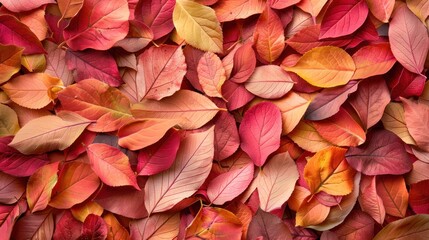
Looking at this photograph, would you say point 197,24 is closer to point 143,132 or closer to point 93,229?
point 143,132

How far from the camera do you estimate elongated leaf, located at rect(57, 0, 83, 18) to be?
0.57 meters

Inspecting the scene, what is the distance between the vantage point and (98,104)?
0.56 meters

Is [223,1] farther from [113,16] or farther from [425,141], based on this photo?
[425,141]

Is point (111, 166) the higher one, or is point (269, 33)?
point (269, 33)

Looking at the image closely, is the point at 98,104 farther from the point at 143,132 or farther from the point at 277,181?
the point at 277,181

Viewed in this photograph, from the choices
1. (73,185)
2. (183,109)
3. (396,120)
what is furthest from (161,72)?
(396,120)

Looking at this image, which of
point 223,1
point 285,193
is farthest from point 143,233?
point 223,1

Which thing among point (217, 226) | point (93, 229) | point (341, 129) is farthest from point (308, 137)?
point (93, 229)

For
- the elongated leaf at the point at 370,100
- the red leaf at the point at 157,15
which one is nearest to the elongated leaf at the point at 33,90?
the red leaf at the point at 157,15

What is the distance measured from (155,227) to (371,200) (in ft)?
0.75

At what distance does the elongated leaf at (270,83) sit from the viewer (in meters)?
0.56

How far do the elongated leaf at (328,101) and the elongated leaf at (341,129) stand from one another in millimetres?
12

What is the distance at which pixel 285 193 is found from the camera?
0.54 meters

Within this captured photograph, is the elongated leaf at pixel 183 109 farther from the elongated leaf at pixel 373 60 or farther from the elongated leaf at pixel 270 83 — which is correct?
the elongated leaf at pixel 373 60
